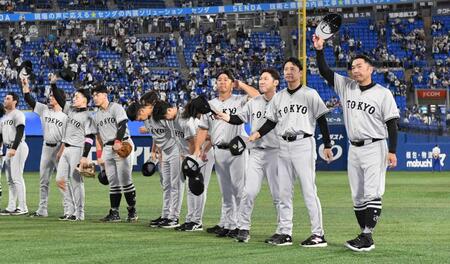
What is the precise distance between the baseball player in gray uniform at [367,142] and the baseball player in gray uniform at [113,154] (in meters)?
4.56

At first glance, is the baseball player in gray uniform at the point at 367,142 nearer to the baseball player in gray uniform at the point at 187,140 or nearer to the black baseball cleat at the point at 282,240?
the black baseball cleat at the point at 282,240

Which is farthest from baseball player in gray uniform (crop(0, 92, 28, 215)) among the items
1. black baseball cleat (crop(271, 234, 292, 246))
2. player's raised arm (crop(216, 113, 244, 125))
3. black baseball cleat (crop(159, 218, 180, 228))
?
black baseball cleat (crop(271, 234, 292, 246))

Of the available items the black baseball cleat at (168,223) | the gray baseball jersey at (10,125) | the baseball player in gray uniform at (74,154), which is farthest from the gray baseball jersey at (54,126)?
the black baseball cleat at (168,223)

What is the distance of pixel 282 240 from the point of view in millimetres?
9992

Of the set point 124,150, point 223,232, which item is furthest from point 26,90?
point 223,232

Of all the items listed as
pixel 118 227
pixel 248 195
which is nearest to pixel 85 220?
pixel 118 227

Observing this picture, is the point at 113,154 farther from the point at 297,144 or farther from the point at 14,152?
the point at 297,144

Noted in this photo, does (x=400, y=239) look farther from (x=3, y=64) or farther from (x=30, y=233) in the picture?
(x=3, y=64)

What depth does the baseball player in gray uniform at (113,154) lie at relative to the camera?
43.7ft

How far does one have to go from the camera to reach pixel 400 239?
1080cm

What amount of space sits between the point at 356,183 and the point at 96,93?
5149 mm

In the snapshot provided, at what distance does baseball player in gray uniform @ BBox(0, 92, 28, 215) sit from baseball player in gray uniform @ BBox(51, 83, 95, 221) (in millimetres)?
1294

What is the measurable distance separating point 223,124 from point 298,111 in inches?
63.3

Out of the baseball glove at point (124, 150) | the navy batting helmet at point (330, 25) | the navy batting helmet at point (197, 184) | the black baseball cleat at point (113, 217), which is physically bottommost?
the black baseball cleat at point (113, 217)
